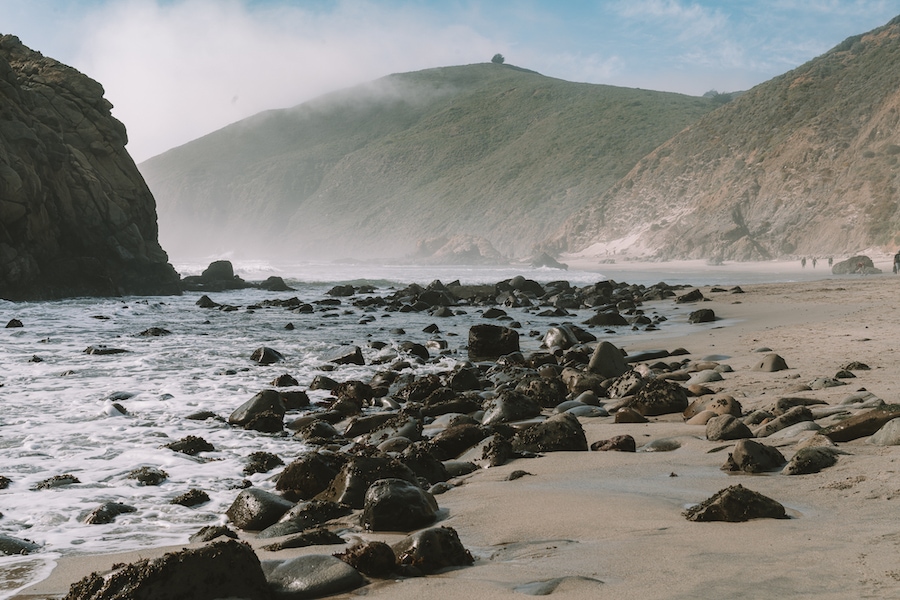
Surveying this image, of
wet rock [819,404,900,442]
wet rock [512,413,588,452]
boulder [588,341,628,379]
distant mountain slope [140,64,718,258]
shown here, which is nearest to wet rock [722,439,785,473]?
wet rock [819,404,900,442]

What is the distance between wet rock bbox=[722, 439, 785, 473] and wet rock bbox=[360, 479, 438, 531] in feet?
6.31

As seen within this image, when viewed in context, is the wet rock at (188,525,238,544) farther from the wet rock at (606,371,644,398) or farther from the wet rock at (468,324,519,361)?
the wet rock at (468,324,519,361)

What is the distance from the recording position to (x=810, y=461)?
13.9ft

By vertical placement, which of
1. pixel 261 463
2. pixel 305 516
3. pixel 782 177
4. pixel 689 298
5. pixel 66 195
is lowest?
pixel 261 463

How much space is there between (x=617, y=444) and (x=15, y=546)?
13.2 ft

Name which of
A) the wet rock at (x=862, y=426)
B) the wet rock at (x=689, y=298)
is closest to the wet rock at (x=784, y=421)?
the wet rock at (x=862, y=426)

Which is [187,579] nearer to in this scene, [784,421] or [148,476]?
[148,476]

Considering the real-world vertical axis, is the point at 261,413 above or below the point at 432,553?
below

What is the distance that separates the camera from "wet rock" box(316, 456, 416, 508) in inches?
186

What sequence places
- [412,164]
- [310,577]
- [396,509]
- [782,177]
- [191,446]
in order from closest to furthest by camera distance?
[310,577] → [396,509] → [191,446] → [782,177] → [412,164]

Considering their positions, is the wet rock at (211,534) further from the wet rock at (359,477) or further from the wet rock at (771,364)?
the wet rock at (771,364)

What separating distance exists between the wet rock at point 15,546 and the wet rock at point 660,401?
517 cm

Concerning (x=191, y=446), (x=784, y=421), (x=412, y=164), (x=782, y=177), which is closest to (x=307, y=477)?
(x=191, y=446)

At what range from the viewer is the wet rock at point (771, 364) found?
8805mm
